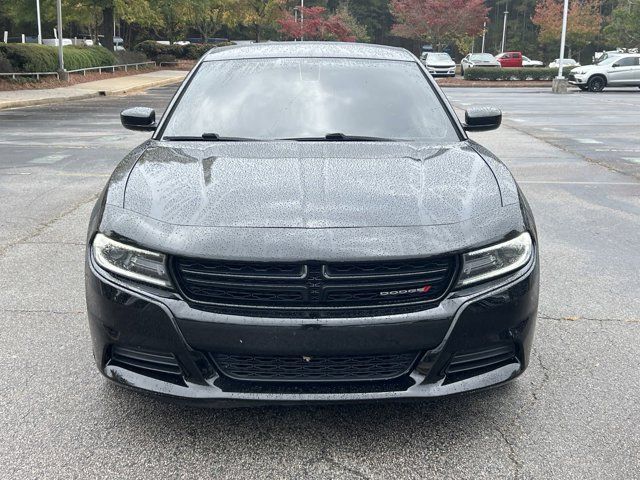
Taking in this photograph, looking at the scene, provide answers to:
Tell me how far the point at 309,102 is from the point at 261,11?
52.6 m

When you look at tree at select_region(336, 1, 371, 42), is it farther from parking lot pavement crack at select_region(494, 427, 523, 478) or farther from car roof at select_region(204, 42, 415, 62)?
parking lot pavement crack at select_region(494, 427, 523, 478)

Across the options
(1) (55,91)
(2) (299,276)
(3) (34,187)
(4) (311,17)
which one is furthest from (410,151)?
(4) (311,17)

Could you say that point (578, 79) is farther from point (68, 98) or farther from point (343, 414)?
point (343, 414)

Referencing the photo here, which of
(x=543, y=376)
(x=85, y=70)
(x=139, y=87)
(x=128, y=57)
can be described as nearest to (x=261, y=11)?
(x=128, y=57)

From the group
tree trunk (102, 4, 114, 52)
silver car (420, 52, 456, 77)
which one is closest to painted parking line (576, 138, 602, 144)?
silver car (420, 52, 456, 77)

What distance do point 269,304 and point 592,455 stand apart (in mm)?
1391

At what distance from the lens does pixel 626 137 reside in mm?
13945

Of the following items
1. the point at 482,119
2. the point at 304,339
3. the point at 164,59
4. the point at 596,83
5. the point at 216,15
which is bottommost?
the point at 596,83

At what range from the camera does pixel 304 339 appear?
96.7 inches

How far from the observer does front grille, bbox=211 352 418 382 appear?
255 cm

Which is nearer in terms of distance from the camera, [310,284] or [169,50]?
[310,284]

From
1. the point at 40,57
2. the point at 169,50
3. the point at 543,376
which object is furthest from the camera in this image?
the point at 169,50

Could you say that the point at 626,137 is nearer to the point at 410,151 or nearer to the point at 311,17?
the point at 410,151

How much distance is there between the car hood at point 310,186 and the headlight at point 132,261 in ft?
0.52
